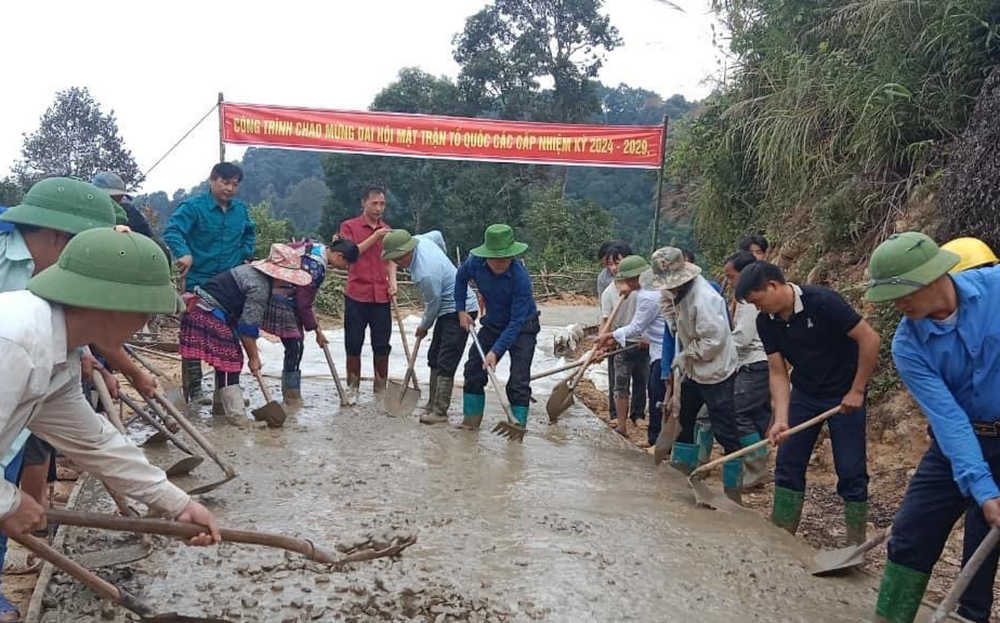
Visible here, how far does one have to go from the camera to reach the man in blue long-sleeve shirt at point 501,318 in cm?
534

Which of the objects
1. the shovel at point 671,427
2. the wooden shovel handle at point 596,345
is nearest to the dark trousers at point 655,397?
the wooden shovel handle at point 596,345

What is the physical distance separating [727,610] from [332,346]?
729cm

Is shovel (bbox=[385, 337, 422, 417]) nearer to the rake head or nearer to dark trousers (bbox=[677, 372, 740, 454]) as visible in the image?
the rake head

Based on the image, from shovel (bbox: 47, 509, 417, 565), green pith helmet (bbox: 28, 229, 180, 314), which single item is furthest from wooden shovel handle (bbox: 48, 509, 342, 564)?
green pith helmet (bbox: 28, 229, 180, 314)

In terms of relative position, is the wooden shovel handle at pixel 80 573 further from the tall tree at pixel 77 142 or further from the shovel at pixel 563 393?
the tall tree at pixel 77 142

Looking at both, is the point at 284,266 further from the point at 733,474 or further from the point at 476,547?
the point at 733,474

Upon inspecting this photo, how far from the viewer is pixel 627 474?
4723 mm

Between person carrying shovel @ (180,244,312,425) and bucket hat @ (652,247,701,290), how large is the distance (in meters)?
2.32

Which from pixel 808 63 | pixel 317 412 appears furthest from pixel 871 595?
pixel 808 63

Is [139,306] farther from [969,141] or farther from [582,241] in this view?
[582,241]

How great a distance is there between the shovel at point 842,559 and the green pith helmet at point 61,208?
2977 millimetres

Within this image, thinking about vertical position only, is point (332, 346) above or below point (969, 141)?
below

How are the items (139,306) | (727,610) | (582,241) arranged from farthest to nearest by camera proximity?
(582,241) < (727,610) < (139,306)

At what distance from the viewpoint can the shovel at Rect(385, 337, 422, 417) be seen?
607cm
